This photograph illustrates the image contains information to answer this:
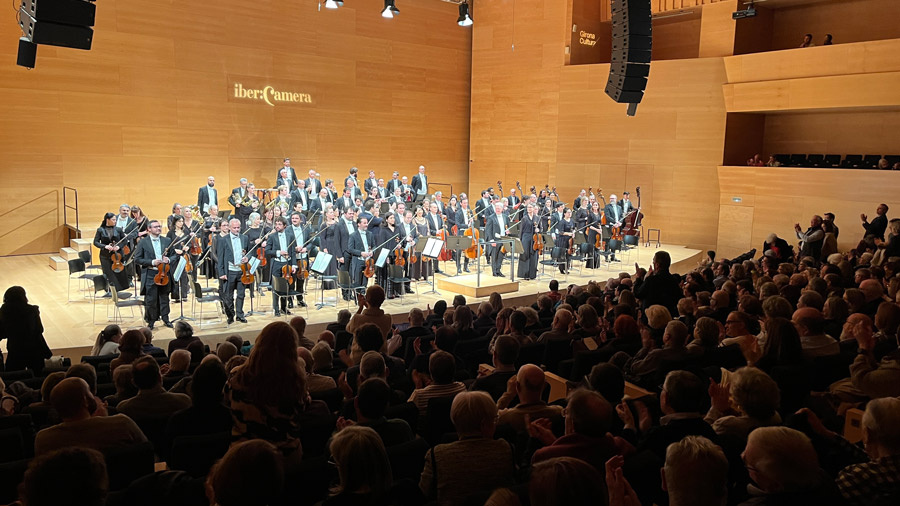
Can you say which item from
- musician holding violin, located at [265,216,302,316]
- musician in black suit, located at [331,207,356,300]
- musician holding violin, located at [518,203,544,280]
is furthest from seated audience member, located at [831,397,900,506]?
musician holding violin, located at [518,203,544,280]

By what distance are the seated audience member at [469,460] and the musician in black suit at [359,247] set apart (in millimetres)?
7752

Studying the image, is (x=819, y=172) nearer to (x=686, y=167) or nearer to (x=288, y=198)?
(x=686, y=167)

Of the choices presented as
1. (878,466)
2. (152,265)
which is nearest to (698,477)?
(878,466)

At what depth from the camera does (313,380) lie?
4.16m

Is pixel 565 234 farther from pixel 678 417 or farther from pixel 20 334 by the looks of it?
pixel 678 417

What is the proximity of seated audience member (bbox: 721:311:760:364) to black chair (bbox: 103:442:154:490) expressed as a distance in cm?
361

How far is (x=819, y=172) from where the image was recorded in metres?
14.2

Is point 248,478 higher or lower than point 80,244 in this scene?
higher

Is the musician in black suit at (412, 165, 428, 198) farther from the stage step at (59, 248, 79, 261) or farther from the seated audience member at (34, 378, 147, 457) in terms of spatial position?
the seated audience member at (34, 378, 147, 457)

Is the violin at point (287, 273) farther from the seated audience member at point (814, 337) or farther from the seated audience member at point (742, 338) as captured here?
the seated audience member at point (814, 337)

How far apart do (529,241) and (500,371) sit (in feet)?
29.1

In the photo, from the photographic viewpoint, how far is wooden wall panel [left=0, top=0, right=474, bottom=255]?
1430 cm

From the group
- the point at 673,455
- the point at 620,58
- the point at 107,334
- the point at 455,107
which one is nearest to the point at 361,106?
the point at 455,107

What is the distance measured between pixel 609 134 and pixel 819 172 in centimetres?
562
